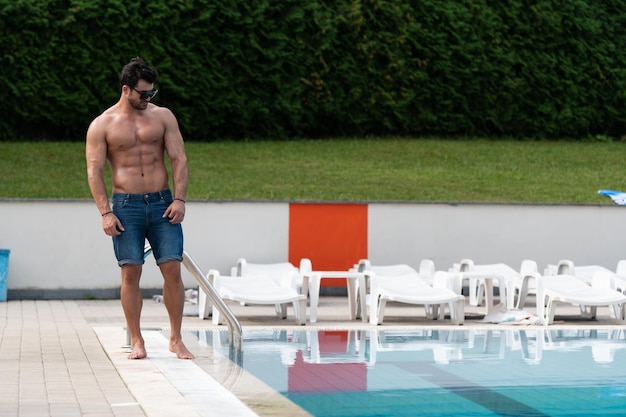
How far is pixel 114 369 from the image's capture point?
7727mm

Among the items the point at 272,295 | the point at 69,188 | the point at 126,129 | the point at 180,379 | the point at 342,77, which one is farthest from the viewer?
the point at 342,77

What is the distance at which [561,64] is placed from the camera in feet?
84.4

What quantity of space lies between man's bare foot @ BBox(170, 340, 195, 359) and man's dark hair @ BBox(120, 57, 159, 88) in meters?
1.88

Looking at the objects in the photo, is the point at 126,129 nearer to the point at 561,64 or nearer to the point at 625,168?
the point at 625,168

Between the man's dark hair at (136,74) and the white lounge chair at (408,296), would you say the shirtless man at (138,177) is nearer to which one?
the man's dark hair at (136,74)

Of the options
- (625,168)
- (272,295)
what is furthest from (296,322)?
(625,168)

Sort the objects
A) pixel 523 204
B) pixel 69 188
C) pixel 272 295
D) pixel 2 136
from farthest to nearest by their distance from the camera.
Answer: pixel 2 136
pixel 69 188
pixel 523 204
pixel 272 295

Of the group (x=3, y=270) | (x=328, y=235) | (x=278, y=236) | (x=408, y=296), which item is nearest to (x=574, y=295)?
(x=408, y=296)

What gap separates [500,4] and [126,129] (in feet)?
61.6

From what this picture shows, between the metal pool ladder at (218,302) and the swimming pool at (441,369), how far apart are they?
0.11m

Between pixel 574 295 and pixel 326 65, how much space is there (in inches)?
514

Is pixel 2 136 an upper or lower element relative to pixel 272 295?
upper

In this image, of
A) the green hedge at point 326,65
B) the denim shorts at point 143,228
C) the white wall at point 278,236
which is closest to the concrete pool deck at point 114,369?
the denim shorts at point 143,228

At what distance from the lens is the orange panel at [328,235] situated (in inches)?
618
